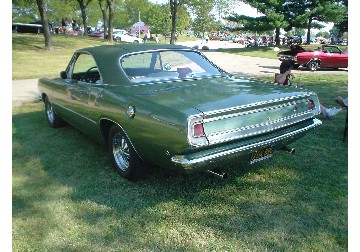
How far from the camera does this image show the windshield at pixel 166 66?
13.2ft

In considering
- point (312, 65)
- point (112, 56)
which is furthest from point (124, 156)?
point (312, 65)

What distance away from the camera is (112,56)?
421 centimetres

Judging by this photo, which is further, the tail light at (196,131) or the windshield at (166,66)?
the windshield at (166,66)

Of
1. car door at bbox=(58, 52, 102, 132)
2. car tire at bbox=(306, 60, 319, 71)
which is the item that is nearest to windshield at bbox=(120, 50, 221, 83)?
car door at bbox=(58, 52, 102, 132)

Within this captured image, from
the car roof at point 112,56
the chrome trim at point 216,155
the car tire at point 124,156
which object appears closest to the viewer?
the chrome trim at point 216,155

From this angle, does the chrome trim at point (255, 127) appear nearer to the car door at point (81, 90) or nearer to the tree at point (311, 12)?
the car door at point (81, 90)

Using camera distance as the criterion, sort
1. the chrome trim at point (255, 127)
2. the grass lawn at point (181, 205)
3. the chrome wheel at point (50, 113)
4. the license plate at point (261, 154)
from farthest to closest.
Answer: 1. the chrome wheel at point (50, 113)
2. the license plate at point (261, 154)
3. the chrome trim at point (255, 127)
4. the grass lawn at point (181, 205)

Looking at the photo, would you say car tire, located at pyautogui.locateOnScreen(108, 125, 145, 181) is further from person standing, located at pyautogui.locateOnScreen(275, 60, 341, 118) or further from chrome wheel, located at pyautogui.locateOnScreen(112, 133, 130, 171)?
person standing, located at pyautogui.locateOnScreen(275, 60, 341, 118)

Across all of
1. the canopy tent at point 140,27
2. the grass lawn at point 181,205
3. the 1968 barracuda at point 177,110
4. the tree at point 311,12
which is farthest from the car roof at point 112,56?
Answer: the canopy tent at point 140,27

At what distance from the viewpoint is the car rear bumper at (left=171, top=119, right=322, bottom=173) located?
2906mm

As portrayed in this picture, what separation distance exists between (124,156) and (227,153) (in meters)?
1.44

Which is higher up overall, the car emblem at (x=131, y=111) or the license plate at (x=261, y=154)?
the car emblem at (x=131, y=111)

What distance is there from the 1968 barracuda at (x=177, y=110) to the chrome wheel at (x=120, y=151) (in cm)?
1

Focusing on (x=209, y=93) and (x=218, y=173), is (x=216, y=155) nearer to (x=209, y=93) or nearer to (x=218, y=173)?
(x=218, y=173)
